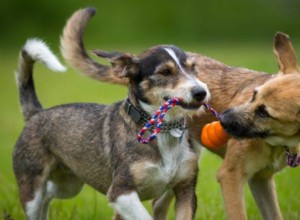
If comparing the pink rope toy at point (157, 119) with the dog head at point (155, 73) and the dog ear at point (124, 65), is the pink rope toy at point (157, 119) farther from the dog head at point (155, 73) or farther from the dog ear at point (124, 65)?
the dog ear at point (124, 65)

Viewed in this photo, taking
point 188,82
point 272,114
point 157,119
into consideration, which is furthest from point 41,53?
point 272,114

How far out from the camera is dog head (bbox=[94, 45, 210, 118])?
7.24 m

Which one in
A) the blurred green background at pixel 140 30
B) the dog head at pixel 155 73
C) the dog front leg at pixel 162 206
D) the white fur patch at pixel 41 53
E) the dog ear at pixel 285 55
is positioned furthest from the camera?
the blurred green background at pixel 140 30

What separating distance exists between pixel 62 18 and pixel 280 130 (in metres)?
32.6

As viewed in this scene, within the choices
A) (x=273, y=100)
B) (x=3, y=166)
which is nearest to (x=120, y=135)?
(x=273, y=100)

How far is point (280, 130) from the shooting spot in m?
7.27

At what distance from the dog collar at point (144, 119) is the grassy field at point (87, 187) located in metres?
1.37

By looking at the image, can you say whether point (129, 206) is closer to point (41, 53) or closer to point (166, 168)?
point (166, 168)

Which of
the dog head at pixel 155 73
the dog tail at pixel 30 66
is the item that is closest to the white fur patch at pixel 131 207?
the dog head at pixel 155 73

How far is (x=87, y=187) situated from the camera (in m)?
12.2

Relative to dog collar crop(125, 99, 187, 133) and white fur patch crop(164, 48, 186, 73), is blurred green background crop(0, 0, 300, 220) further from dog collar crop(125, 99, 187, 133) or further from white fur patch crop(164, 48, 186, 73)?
white fur patch crop(164, 48, 186, 73)

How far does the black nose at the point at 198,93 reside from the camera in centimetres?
697

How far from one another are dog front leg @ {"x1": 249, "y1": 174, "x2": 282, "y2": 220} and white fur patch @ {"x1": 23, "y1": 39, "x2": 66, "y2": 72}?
2.41 m

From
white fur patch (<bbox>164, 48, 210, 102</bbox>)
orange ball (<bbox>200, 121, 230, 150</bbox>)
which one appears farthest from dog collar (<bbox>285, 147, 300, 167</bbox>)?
white fur patch (<bbox>164, 48, 210, 102</bbox>)
